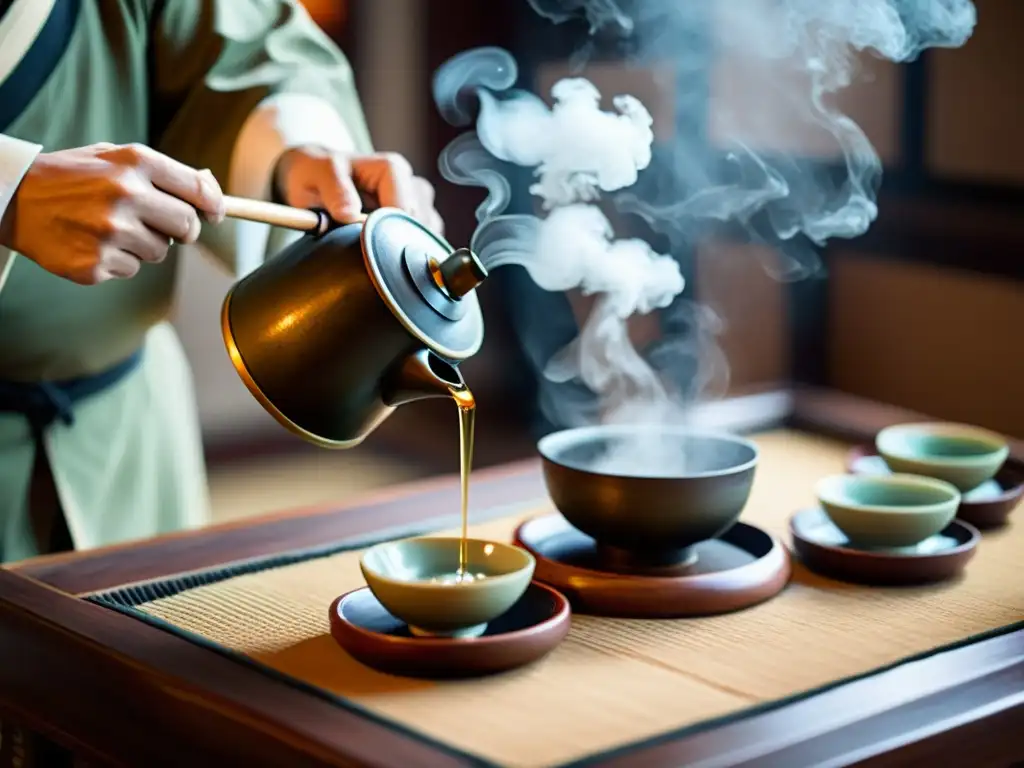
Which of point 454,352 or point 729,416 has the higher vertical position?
point 454,352

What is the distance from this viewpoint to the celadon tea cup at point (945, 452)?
6.43ft

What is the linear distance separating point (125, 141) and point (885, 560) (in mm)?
1301

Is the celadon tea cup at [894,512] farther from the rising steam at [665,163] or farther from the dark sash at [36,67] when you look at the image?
the dark sash at [36,67]

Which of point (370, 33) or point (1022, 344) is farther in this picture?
point (370, 33)

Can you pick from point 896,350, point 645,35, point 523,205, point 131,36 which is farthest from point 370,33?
point 131,36

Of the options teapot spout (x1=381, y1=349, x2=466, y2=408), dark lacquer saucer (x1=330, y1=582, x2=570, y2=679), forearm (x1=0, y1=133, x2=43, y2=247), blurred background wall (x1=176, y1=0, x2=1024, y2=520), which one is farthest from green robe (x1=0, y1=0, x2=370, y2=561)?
blurred background wall (x1=176, y1=0, x2=1024, y2=520)

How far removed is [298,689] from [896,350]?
3120 mm

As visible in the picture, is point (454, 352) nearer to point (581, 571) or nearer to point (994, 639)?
point (581, 571)

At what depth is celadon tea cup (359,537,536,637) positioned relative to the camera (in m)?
1.35

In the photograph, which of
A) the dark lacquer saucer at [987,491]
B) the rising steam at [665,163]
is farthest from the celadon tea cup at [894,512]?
the rising steam at [665,163]

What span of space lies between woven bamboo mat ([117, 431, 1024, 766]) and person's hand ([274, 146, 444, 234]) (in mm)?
461

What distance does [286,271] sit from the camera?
1466 millimetres

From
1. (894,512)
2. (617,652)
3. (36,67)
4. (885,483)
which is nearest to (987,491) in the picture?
(885,483)

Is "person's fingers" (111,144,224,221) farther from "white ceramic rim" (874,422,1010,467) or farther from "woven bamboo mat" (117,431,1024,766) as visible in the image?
"white ceramic rim" (874,422,1010,467)
